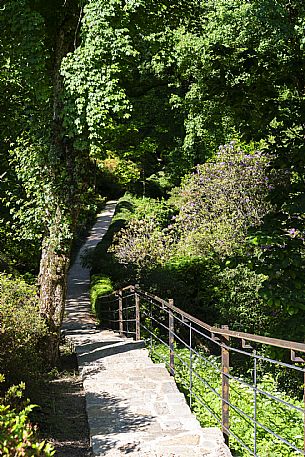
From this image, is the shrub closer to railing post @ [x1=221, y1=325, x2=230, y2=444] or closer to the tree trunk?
the tree trunk

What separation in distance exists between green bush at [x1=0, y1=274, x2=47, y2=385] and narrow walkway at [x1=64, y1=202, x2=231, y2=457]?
0.69 meters

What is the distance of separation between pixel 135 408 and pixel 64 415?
2.77 feet

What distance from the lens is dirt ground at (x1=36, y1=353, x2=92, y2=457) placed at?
15.2 ft

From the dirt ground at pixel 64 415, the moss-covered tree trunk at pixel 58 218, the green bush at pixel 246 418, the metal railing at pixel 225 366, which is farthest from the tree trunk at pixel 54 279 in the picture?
the green bush at pixel 246 418

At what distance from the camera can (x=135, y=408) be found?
5145mm

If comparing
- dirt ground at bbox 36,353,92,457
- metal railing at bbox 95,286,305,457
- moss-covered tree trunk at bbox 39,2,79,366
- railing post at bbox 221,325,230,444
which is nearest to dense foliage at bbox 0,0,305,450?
moss-covered tree trunk at bbox 39,2,79,366

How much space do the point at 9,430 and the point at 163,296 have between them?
9062mm

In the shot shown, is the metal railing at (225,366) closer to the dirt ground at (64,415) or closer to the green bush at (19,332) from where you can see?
the dirt ground at (64,415)

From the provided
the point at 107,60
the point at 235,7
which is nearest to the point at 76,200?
the point at 107,60

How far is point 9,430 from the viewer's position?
2.36 m

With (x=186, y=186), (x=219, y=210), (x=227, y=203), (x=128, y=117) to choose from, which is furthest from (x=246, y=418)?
(x=186, y=186)

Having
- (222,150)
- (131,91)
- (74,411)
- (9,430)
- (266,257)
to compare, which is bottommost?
(74,411)

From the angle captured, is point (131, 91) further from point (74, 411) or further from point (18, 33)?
point (74, 411)

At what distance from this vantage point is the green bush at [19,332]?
5.59 meters
